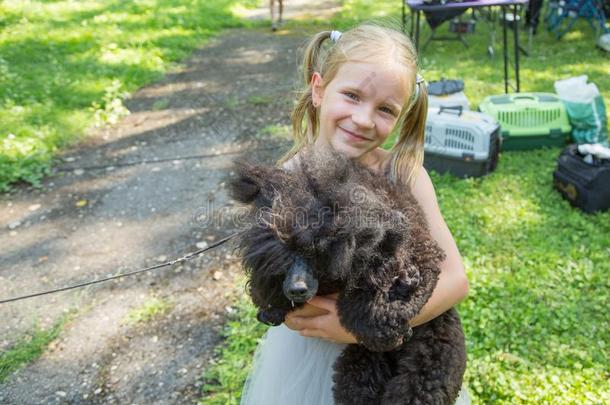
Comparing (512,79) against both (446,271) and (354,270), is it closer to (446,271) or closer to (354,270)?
(446,271)

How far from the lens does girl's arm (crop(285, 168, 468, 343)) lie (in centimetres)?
153

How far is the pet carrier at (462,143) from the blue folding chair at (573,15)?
5.18m

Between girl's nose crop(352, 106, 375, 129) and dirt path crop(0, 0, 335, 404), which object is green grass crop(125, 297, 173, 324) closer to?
dirt path crop(0, 0, 335, 404)

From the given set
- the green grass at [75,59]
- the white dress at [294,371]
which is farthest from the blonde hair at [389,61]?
the green grass at [75,59]

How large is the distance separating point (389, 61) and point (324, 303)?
942mm

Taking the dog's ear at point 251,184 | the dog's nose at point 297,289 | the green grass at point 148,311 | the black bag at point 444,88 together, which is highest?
the dog's ear at point 251,184

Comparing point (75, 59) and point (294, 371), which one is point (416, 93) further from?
point (75, 59)

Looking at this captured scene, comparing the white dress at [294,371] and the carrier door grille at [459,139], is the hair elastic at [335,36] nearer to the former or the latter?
the white dress at [294,371]

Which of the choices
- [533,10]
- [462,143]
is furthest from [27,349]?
[533,10]

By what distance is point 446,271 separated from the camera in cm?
171

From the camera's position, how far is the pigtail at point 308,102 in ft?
7.31

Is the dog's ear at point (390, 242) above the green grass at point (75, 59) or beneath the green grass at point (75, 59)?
above

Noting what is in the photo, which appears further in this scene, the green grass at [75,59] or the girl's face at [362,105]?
the green grass at [75,59]

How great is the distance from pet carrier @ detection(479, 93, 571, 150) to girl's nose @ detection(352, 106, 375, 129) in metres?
3.57
